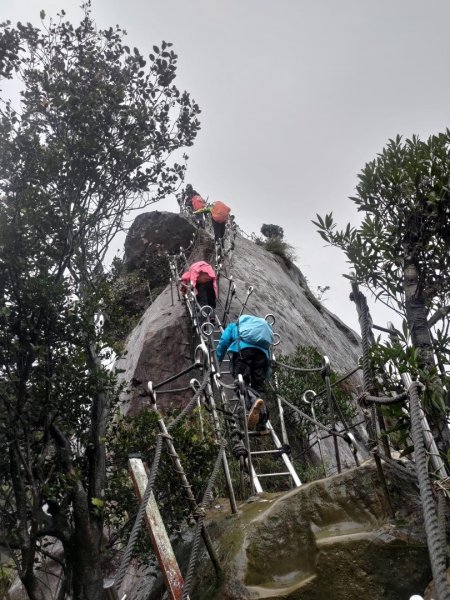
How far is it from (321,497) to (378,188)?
11.1 feet

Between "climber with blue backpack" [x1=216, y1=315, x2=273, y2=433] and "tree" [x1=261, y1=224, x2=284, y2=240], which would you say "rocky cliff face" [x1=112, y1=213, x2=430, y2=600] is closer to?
"climber with blue backpack" [x1=216, y1=315, x2=273, y2=433]

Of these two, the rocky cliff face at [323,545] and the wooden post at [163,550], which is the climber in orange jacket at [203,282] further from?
the wooden post at [163,550]

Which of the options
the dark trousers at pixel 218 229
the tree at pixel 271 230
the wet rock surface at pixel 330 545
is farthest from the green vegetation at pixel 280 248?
the wet rock surface at pixel 330 545

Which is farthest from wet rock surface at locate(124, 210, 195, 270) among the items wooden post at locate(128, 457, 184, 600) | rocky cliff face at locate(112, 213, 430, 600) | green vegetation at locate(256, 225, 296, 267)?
wooden post at locate(128, 457, 184, 600)

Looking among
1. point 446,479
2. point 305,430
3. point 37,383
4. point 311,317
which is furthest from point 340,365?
point 446,479

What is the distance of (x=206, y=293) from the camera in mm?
11422

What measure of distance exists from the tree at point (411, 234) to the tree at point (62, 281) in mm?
3056

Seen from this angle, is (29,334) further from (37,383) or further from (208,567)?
(208,567)

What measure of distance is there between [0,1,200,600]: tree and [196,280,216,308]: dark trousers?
3120 mm

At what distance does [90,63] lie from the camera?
332 inches

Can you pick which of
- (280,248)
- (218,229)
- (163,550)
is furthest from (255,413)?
(280,248)

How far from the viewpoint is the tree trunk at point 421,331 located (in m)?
3.90

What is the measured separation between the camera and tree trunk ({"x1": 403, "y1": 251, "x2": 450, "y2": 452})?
390cm

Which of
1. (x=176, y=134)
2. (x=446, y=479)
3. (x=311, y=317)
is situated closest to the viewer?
(x=446, y=479)
